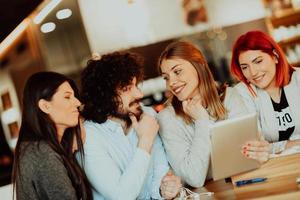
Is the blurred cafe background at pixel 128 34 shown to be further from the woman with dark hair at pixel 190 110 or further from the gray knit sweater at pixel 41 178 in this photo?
the gray knit sweater at pixel 41 178

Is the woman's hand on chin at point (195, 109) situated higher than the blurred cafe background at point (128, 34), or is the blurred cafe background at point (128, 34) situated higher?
the blurred cafe background at point (128, 34)

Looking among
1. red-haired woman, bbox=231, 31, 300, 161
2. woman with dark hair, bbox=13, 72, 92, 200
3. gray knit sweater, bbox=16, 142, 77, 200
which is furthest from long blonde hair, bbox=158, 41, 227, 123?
gray knit sweater, bbox=16, 142, 77, 200

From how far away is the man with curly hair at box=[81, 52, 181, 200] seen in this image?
72.6 inches

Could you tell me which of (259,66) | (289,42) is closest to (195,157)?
(259,66)

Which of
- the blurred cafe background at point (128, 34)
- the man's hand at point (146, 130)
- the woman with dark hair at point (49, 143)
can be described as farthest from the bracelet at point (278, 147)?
the blurred cafe background at point (128, 34)

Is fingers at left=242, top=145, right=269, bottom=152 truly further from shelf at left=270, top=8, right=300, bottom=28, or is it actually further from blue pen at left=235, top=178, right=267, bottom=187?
shelf at left=270, top=8, right=300, bottom=28

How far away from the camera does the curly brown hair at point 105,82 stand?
2.12 m

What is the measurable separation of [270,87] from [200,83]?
0.56 meters

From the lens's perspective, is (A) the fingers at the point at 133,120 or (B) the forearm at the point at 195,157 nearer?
(B) the forearm at the point at 195,157

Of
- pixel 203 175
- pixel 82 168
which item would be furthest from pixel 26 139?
pixel 203 175

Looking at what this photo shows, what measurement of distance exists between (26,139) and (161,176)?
2.40 feet

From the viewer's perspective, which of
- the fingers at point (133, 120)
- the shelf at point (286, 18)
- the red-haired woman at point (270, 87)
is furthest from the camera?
the shelf at point (286, 18)

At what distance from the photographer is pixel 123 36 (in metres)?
4.80

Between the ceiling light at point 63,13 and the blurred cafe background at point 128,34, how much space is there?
12 millimetres
